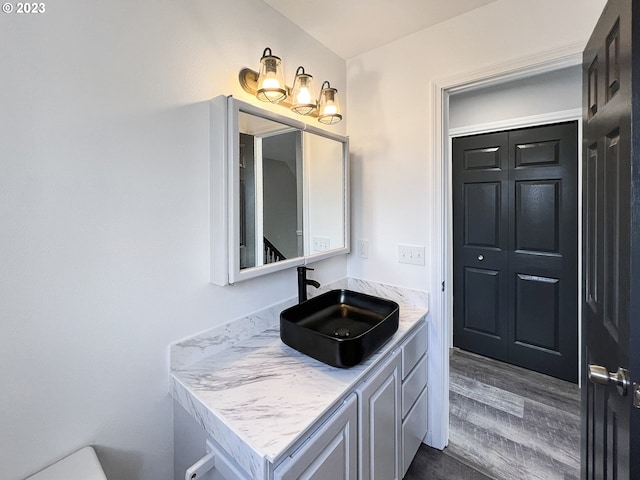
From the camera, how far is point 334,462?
99cm

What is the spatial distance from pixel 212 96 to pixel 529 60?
146cm

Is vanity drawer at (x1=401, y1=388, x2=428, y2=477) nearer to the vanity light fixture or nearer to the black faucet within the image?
the black faucet

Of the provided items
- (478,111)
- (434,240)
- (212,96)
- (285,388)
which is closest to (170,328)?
(285,388)

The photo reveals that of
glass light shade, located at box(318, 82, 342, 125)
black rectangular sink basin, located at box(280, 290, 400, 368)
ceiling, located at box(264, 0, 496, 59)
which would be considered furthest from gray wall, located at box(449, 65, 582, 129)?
black rectangular sink basin, located at box(280, 290, 400, 368)

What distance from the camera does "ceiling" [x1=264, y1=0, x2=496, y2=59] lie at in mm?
1461

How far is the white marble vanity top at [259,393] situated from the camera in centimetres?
83

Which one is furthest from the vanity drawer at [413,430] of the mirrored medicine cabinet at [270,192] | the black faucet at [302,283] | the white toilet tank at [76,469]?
the white toilet tank at [76,469]

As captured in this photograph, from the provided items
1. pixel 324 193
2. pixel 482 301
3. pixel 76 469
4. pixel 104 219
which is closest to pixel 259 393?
pixel 76 469

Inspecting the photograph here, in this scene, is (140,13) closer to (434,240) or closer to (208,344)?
(208,344)

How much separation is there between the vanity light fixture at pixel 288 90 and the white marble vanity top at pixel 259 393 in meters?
1.13

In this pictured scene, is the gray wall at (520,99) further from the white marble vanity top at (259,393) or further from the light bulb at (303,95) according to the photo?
the white marble vanity top at (259,393)

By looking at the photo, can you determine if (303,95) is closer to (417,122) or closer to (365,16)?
(365,16)

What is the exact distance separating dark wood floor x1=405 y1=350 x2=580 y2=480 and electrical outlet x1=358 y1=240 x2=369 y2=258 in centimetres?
122

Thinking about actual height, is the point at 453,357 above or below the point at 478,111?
below
